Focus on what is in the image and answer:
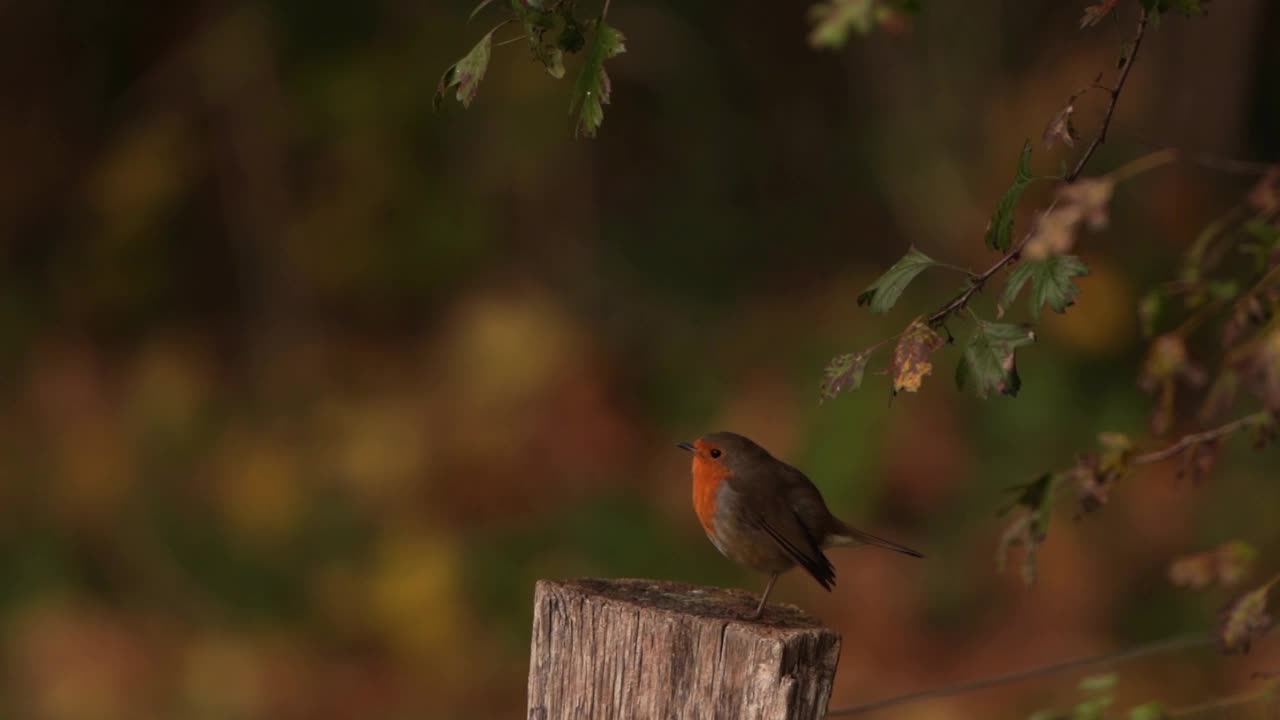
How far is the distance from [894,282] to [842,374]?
0.16m

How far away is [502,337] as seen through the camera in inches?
404

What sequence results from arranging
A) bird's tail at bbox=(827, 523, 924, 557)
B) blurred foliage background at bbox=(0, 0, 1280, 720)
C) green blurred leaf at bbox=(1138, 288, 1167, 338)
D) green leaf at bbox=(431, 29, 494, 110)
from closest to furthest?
green blurred leaf at bbox=(1138, 288, 1167, 338), green leaf at bbox=(431, 29, 494, 110), bird's tail at bbox=(827, 523, 924, 557), blurred foliage background at bbox=(0, 0, 1280, 720)

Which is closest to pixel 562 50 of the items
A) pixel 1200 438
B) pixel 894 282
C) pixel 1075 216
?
pixel 894 282

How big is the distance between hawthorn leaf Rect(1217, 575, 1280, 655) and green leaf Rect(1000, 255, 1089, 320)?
50 cm

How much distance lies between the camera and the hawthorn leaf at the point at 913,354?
2.35m

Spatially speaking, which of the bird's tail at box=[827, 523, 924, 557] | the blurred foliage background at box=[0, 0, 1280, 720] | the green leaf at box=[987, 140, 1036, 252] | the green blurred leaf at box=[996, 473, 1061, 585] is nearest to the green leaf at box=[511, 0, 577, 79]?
the green leaf at box=[987, 140, 1036, 252]

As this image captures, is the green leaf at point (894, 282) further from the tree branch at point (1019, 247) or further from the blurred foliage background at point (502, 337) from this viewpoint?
the blurred foliage background at point (502, 337)

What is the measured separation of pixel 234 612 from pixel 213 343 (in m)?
2.32

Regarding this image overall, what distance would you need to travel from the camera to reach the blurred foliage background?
8062 mm

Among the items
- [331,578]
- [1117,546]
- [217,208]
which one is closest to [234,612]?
[331,578]

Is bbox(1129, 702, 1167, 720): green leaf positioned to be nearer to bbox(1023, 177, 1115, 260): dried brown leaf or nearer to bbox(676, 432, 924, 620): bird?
bbox(1023, 177, 1115, 260): dried brown leaf

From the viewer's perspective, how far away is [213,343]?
11211 mm

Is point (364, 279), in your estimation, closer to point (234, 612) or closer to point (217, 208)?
point (217, 208)

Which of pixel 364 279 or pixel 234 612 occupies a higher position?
pixel 364 279
